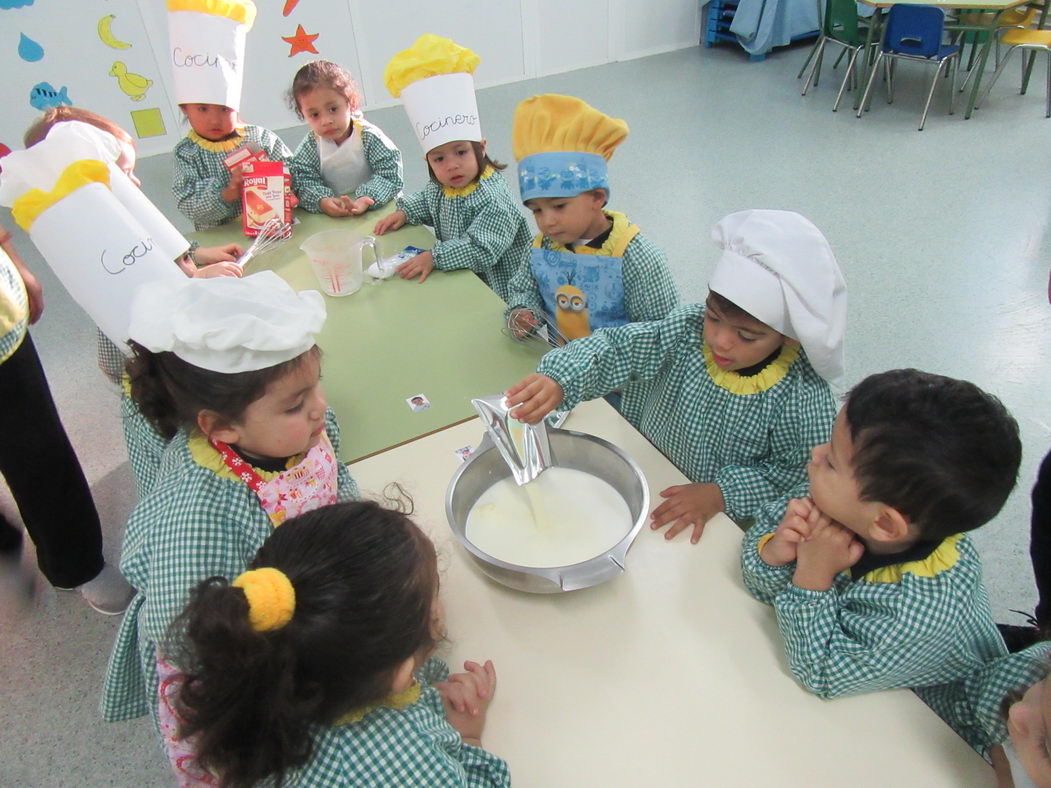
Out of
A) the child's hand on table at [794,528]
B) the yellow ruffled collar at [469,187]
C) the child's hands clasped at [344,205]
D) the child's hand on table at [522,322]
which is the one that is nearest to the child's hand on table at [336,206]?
the child's hands clasped at [344,205]

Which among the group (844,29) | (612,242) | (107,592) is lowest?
(107,592)

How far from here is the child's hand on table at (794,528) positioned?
79 cm

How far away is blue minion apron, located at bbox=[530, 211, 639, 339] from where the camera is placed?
4.38 feet

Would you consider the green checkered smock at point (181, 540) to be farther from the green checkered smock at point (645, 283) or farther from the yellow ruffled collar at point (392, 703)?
the green checkered smock at point (645, 283)

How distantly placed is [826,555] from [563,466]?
38 centimetres

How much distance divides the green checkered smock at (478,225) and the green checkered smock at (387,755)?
1100 millimetres

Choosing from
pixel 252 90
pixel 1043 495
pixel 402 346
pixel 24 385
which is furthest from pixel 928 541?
pixel 252 90

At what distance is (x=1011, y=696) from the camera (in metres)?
0.71

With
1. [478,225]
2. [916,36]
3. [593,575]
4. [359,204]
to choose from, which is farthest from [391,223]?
[916,36]

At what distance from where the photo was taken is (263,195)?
5.97 ft

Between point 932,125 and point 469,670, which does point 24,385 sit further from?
point 932,125

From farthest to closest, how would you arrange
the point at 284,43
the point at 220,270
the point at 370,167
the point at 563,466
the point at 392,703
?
the point at 284,43
the point at 370,167
the point at 220,270
the point at 563,466
the point at 392,703

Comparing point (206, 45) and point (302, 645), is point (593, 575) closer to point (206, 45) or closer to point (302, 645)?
point (302, 645)

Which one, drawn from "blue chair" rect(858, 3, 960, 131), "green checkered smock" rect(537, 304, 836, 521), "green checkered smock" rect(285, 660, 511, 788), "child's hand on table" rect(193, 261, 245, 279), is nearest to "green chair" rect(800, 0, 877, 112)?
"blue chair" rect(858, 3, 960, 131)
